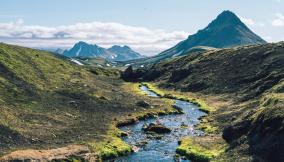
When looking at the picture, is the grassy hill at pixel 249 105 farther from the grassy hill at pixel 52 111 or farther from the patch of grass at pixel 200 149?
the grassy hill at pixel 52 111

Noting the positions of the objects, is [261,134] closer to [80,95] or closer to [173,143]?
[173,143]

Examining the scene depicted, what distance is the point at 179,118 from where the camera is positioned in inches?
5153

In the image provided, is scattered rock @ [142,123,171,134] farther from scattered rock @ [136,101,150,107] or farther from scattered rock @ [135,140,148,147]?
scattered rock @ [136,101,150,107]

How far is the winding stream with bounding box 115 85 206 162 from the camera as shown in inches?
3314

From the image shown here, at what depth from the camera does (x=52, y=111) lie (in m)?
115

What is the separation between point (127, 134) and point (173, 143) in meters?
13.0

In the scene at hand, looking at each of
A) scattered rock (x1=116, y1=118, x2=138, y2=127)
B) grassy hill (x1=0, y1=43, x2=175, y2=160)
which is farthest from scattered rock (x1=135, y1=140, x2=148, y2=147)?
scattered rock (x1=116, y1=118, x2=138, y2=127)

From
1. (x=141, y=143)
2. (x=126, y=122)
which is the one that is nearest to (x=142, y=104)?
(x=126, y=122)

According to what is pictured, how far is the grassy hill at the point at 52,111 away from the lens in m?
87.3

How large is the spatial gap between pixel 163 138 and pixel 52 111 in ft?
102

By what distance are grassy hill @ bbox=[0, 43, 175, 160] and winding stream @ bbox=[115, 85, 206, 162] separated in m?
3.40

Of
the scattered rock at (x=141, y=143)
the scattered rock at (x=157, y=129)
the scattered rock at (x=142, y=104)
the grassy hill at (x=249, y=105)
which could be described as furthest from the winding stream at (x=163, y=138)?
the scattered rock at (x=142, y=104)

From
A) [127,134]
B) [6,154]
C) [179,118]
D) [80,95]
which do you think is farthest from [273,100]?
[80,95]

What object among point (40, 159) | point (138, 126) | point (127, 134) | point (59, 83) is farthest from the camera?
point (59, 83)
